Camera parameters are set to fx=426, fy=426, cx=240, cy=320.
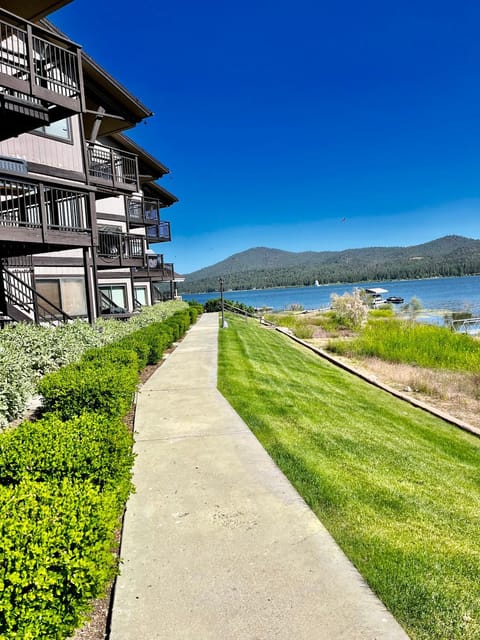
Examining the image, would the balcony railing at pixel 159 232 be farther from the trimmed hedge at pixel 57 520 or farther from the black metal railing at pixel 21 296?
the trimmed hedge at pixel 57 520

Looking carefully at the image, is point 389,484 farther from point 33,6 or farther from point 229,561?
point 33,6

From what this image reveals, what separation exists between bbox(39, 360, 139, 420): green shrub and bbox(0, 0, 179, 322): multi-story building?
5259 mm

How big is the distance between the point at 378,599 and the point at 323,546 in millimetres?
598

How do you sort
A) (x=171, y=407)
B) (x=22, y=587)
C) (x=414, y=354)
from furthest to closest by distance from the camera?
(x=414, y=354), (x=171, y=407), (x=22, y=587)

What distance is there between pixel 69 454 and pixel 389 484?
3.51 metres

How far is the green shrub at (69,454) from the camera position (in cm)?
321

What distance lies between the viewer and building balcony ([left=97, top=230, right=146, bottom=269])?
17016mm

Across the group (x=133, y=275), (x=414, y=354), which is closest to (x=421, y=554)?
(x=414, y=354)

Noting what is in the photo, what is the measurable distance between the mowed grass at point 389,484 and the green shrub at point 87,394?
2.03 m

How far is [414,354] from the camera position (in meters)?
16.2

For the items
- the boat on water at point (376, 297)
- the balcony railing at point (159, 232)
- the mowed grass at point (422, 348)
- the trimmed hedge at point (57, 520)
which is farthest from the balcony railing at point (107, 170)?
the boat on water at point (376, 297)

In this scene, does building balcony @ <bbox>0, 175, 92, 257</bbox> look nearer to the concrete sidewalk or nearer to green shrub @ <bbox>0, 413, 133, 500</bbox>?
the concrete sidewalk

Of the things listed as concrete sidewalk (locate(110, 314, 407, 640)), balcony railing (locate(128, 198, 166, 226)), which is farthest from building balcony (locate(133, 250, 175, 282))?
concrete sidewalk (locate(110, 314, 407, 640))

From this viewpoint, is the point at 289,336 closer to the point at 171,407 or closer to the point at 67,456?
the point at 171,407
